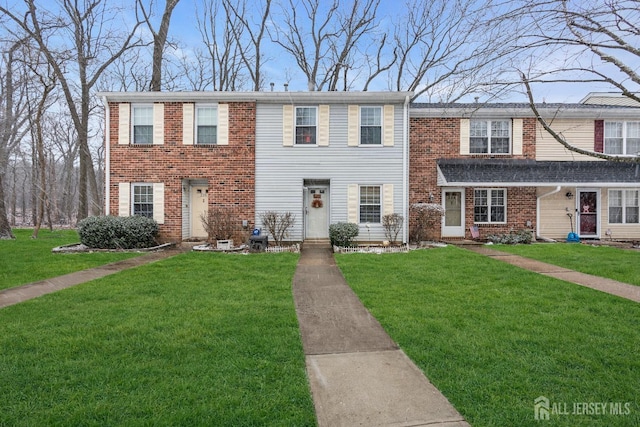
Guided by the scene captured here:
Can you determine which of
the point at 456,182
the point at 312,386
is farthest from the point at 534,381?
the point at 456,182

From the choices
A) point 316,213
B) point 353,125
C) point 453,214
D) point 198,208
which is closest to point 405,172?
point 353,125

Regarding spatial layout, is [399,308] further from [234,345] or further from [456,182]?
[456,182]

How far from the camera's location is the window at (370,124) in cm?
1205

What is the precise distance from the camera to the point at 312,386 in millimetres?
2811

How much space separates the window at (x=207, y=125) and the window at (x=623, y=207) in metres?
15.0

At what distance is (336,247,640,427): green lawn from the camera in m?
2.60

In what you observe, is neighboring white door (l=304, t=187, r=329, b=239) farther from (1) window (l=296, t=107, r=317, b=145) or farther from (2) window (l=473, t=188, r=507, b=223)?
(2) window (l=473, t=188, r=507, b=223)

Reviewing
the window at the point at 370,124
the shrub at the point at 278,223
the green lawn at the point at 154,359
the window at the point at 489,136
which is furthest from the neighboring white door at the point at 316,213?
the green lawn at the point at 154,359

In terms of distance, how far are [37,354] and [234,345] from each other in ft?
6.10

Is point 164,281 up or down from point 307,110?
down

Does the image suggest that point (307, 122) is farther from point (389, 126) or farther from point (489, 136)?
point (489, 136)

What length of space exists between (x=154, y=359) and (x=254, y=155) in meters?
9.49

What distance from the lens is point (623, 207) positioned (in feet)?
42.3

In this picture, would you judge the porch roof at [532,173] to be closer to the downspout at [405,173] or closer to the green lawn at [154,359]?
the downspout at [405,173]
